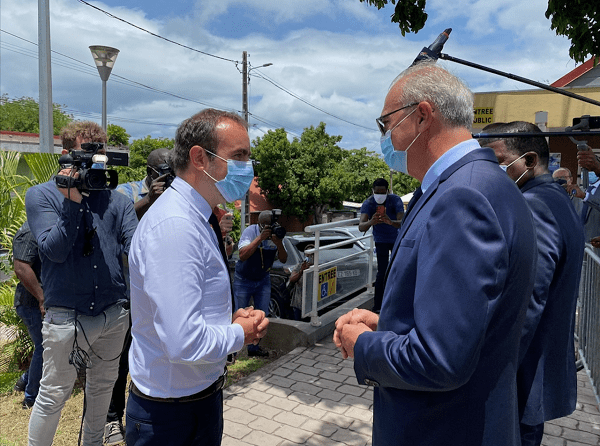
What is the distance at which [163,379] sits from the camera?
1919 mm

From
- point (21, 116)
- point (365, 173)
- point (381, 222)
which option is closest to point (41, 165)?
point (381, 222)

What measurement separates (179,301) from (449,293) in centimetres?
94

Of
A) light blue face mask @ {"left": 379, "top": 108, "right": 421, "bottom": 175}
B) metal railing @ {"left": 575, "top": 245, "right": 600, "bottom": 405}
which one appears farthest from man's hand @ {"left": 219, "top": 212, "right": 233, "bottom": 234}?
metal railing @ {"left": 575, "top": 245, "right": 600, "bottom": 405}

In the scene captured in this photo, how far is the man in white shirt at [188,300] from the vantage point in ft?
5.68

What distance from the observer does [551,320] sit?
7.06ft

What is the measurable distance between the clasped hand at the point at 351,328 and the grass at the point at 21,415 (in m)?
3.20

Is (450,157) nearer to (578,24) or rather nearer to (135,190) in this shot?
(135,190)

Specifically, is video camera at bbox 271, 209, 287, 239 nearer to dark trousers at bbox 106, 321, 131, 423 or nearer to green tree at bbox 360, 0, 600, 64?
dark trousers at bbox 106, 321, 131, 423

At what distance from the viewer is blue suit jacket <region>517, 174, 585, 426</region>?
6.82ft

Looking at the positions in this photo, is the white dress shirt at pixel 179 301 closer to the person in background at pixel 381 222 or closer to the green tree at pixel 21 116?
the person in background at pixel 381 222

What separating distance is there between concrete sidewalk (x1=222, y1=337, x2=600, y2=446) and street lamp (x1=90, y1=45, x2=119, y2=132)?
6494 mm

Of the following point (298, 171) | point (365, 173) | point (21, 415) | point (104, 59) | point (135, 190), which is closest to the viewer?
point (21, 415)

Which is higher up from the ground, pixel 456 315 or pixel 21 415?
pixel 456 315

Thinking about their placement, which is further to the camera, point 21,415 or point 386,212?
point 386,212
